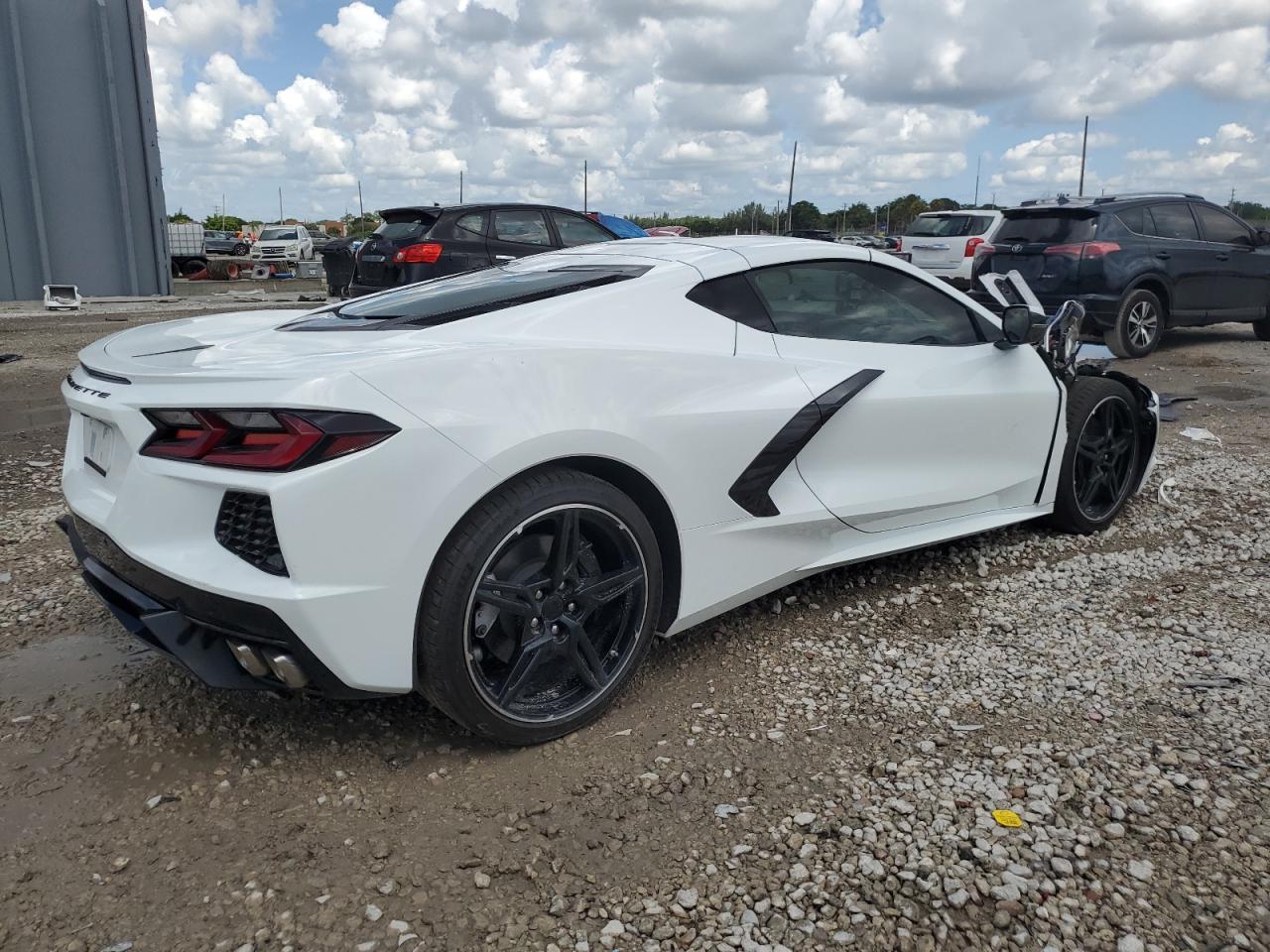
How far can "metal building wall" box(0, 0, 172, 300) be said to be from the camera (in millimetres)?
15766

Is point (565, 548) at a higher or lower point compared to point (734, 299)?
lower

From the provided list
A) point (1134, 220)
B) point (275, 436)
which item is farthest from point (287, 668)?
point (1134, 220)

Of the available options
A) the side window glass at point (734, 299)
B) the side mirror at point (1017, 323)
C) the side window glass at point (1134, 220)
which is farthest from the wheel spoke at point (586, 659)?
the side window glass at point (1134, 220)

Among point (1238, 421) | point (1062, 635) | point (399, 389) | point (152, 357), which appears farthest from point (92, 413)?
point (1238, 421)

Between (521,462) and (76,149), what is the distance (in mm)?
17657

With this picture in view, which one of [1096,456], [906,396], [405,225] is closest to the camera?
[906,396]

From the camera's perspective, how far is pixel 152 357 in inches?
107

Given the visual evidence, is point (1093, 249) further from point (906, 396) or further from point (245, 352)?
point (245, 352)

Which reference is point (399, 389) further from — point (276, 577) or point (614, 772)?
point (614, 772)

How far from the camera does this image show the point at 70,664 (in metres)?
3.23

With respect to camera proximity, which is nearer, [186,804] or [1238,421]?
[186,804]

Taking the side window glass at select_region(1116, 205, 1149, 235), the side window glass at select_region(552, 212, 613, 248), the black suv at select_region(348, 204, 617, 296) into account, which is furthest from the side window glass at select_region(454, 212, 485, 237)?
the side window glass at select_region(1116, 205, 1149, 235)

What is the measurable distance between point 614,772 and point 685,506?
0.78 m

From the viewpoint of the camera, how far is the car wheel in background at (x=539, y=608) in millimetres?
2434
